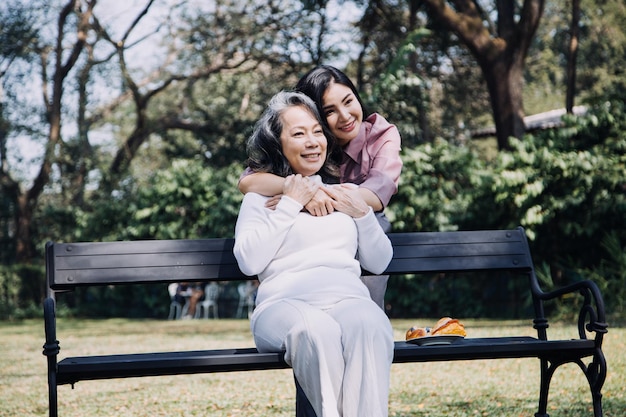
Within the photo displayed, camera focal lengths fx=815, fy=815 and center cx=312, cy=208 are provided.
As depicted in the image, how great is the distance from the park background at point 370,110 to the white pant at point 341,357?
30.3 ft

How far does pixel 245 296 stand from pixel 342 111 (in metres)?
14.1

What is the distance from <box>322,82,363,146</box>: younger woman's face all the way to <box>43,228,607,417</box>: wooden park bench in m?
0.62

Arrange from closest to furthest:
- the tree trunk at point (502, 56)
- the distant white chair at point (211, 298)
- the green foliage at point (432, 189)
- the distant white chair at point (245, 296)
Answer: the green foliage at point (432, 189) < the tree trunk at point (502, 56) < the distant white chair at point (245, 296) < the distant white chair at point (211, 298)

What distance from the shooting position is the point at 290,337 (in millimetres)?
3168

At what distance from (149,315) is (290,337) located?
1618 cm

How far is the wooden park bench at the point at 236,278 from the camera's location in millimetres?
3320

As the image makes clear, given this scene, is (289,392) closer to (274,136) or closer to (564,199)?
(274,136)

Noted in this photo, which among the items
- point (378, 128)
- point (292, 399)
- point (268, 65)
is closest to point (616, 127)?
point (292, 399)

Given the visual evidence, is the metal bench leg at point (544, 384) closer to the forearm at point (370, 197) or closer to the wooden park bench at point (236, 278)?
the wooden park bench at point (236, 278)

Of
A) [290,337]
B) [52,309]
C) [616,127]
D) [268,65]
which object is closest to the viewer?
[290,337]

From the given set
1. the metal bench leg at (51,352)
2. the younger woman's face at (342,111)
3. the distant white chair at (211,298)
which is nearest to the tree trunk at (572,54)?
the distant white chair at (211,298)

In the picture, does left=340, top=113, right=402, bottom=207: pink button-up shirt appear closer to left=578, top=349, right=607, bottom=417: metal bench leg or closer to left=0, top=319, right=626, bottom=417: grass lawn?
left=578, top=349, right=607, bottom=417: metal bench leg

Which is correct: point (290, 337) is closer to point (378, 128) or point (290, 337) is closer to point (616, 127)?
point (378, 128)

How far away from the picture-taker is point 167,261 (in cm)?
394
